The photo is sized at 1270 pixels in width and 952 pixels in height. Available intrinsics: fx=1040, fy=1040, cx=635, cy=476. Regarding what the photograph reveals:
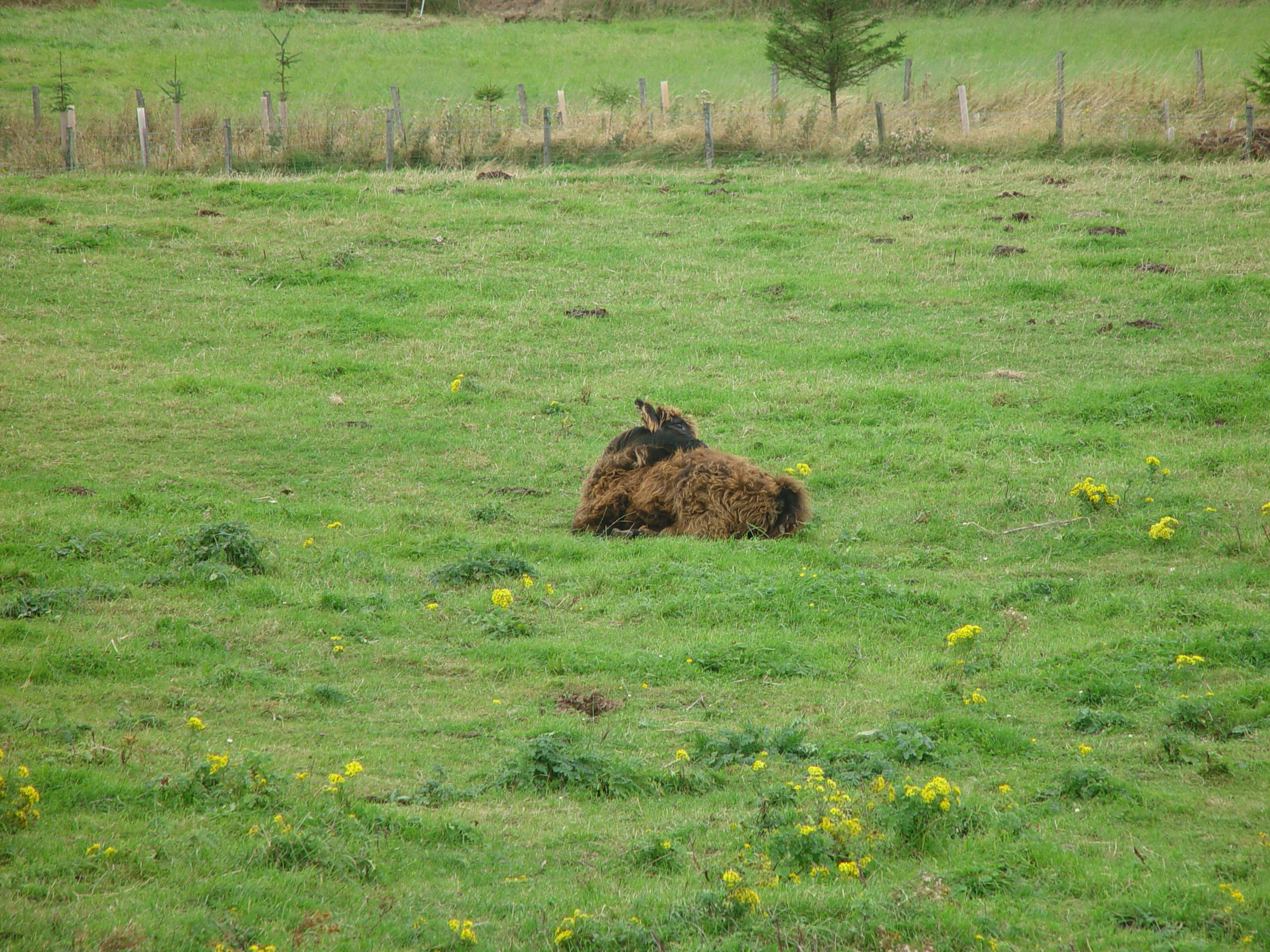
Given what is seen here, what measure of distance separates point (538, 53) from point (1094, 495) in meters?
39.6

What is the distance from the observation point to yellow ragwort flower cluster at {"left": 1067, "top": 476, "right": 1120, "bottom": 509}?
952cm

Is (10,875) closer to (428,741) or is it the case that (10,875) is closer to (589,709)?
(428,741)

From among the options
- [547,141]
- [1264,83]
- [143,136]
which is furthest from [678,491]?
[1264,83]

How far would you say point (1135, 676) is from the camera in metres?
6.51

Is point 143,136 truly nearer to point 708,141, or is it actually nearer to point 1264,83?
point 708,141

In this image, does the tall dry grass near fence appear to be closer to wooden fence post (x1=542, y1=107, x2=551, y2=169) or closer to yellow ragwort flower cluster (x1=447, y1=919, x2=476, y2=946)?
wooden fence post (x1=542, y1=107, x2=551, y2=169)

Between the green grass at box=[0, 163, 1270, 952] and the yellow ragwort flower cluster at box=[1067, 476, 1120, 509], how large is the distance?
22 cm

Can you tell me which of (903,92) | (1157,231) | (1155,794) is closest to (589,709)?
(1155,794)

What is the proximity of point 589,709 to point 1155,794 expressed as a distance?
3.15 metres

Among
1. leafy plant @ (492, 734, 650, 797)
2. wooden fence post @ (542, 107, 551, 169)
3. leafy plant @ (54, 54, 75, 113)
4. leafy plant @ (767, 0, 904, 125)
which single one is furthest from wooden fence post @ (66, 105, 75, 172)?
leafy plant @ (492, 734, 650, 797)

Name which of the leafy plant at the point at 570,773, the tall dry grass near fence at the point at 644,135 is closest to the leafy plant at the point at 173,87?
the tall dry grass near fence at the point at 644,135

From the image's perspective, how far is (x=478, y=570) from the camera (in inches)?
338

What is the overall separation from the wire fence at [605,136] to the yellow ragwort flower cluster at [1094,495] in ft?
57.3

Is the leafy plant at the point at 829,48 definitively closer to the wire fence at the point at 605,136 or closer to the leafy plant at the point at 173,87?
the wire fence at the point at 605,136
